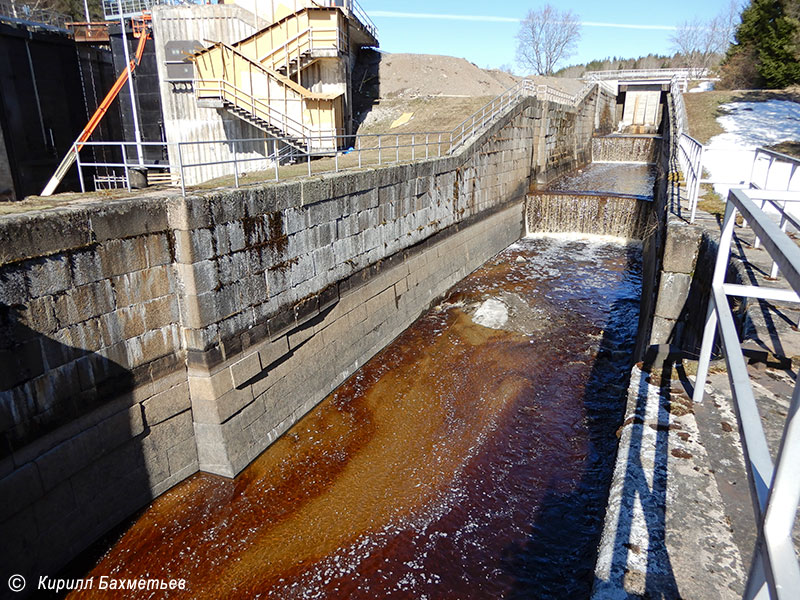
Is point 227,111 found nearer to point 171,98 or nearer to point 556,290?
point 171,98

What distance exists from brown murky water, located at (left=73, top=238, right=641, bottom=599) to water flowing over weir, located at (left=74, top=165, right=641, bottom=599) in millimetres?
25

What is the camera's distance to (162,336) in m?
7.28

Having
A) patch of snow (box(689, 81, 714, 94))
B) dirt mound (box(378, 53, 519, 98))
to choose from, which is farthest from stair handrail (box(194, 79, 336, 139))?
patch of snow (box(689, 81, 714, 94))

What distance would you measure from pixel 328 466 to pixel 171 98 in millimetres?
16607

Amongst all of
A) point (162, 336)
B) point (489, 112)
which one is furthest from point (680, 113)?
point (162, 336)

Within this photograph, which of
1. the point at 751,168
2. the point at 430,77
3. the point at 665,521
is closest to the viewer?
the point at 665,521

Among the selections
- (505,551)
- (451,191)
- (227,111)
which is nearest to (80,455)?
(505,551)

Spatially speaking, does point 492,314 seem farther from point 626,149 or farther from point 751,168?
point 626,149

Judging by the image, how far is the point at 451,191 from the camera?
16.0m

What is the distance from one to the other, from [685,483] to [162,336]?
21.2 feet

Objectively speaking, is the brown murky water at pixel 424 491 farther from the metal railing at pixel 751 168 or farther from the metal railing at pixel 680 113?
the metal railing at pixel 680 113

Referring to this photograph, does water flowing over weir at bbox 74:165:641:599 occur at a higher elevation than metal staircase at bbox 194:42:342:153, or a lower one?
lower

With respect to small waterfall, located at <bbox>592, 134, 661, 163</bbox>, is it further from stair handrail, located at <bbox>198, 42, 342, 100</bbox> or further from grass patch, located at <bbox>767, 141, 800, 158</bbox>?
stair handrail, located at <bbox>198, 42, 342, 100</bbox>

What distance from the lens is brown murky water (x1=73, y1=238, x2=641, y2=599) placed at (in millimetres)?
6332
